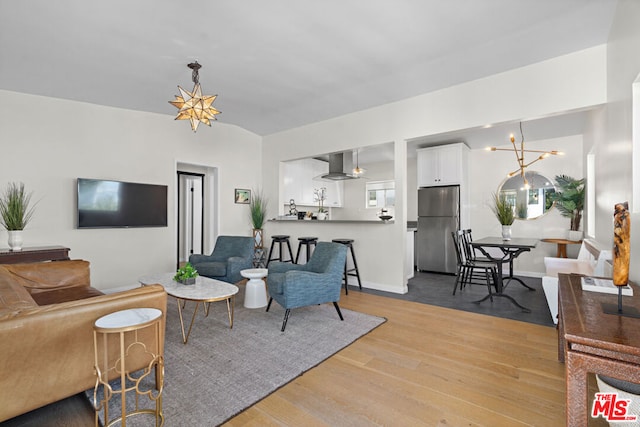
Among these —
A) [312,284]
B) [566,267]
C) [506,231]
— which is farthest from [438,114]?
[312,284]

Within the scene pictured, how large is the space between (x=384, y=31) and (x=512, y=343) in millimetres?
3119

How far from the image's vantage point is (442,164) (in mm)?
5883

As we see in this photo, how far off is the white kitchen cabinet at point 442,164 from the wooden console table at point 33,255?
5909 millimetres

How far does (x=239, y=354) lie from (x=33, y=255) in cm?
285

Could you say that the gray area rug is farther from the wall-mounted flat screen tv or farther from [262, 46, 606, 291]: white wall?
the wall-mounted flat screen tv

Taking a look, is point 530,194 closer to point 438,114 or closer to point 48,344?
point 438,114

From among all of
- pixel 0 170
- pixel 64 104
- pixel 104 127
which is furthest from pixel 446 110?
pixel 0 170

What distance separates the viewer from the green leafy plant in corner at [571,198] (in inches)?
194

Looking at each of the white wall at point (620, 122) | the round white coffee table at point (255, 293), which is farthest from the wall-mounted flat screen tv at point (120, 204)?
the white wall at point (620, 122)

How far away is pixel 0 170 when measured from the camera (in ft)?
11.9

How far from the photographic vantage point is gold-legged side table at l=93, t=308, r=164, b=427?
153 cm

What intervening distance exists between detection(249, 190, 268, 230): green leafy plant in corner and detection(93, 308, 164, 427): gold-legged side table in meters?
4.08

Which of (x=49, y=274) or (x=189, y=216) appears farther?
(x=189, y=216)

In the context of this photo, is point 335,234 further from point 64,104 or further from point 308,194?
point 64,104
